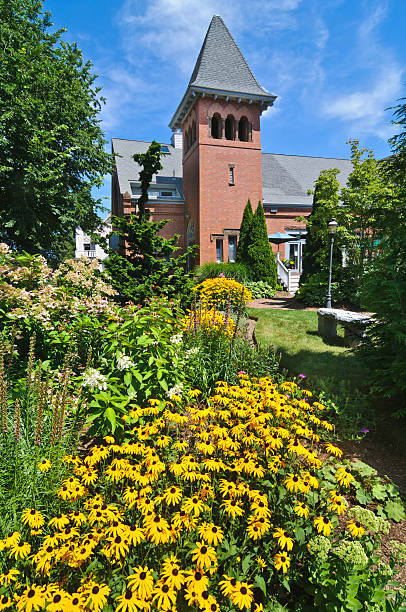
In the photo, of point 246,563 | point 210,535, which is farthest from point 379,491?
point 210,535

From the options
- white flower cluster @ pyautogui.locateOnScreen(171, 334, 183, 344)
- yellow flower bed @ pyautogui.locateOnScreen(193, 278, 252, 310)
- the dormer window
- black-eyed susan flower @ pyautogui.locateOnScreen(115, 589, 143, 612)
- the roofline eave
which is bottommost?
black-eyed susan flower @ pyautogui.locateOnScreen(115, 589, 143, 612)

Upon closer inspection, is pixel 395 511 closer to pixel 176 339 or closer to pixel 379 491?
pixel 379 491

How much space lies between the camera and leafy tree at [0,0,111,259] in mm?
12367

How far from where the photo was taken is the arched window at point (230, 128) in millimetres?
21259

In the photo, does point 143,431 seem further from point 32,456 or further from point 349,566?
point 349,566

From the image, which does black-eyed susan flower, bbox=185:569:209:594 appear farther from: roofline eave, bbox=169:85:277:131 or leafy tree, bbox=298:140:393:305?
roofline eave, bbox=169:85:277:131

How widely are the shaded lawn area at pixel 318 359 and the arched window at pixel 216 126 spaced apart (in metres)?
15.8

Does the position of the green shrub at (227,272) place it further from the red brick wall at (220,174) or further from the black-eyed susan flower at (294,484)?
the black-eyed susan flower at (294,484)

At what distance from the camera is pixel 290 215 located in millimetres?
25766

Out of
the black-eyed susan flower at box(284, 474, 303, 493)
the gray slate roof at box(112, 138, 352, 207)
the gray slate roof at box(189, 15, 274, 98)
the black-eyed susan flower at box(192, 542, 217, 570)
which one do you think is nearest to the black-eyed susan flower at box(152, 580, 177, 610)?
the black-eyed susan flower at box(192, 542, 217, 570)

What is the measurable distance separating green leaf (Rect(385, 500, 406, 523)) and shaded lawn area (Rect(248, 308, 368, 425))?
1.41m

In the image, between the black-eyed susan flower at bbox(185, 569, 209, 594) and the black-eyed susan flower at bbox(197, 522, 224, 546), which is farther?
the black-eyed susan flower at bbox(197, 522, 224, 546)

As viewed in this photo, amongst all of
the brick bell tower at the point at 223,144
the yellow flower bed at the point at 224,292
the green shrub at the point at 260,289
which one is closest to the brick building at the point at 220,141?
the brick bell tower at the point at 223,144

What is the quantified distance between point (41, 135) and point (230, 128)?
13520 mm
